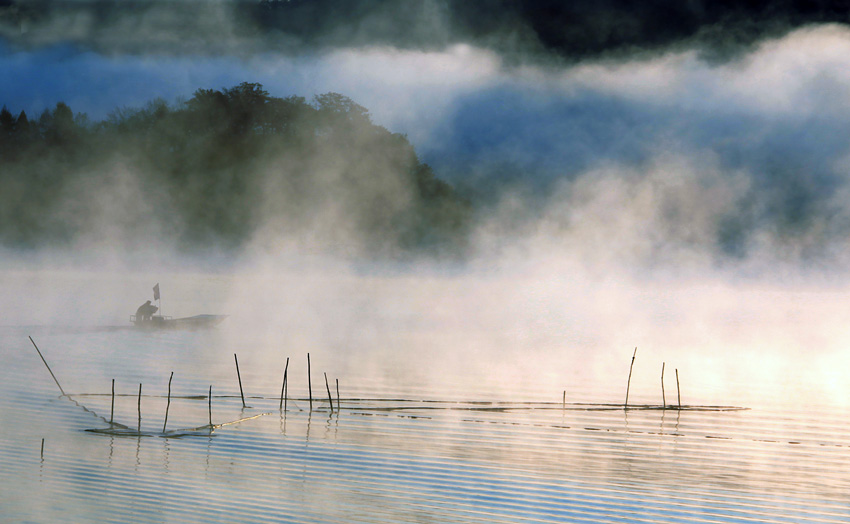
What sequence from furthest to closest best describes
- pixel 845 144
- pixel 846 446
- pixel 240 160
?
pixel 845 144
pixel 240 160
pixel 846 446

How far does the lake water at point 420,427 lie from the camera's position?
31.4ft

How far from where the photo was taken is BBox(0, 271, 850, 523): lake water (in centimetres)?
957

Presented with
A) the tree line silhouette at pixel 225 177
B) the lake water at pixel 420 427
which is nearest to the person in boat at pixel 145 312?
the lake water at pixel 420 427

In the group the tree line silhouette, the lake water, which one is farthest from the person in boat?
the tree line silhouette

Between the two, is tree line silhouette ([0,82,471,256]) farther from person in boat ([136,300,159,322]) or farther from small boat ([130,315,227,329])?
person in boat ([136,300,159,322])

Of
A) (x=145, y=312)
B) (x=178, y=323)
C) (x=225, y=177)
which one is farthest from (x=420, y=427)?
(x=225, y=177)

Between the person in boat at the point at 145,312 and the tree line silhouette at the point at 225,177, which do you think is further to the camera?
the tree line silhouette at the point at 225,177

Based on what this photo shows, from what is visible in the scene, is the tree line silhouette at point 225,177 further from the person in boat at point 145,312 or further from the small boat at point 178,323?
the person in boat at point 145,312

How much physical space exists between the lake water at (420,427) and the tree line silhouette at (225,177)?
25.8 m

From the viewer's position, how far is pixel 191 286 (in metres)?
51.2

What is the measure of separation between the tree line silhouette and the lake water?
84.6 feet

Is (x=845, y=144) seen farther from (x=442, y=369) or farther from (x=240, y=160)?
(x=442, y=369)

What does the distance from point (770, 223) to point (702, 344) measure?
42.5 metres

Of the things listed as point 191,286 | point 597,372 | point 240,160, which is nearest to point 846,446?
point 597,372
